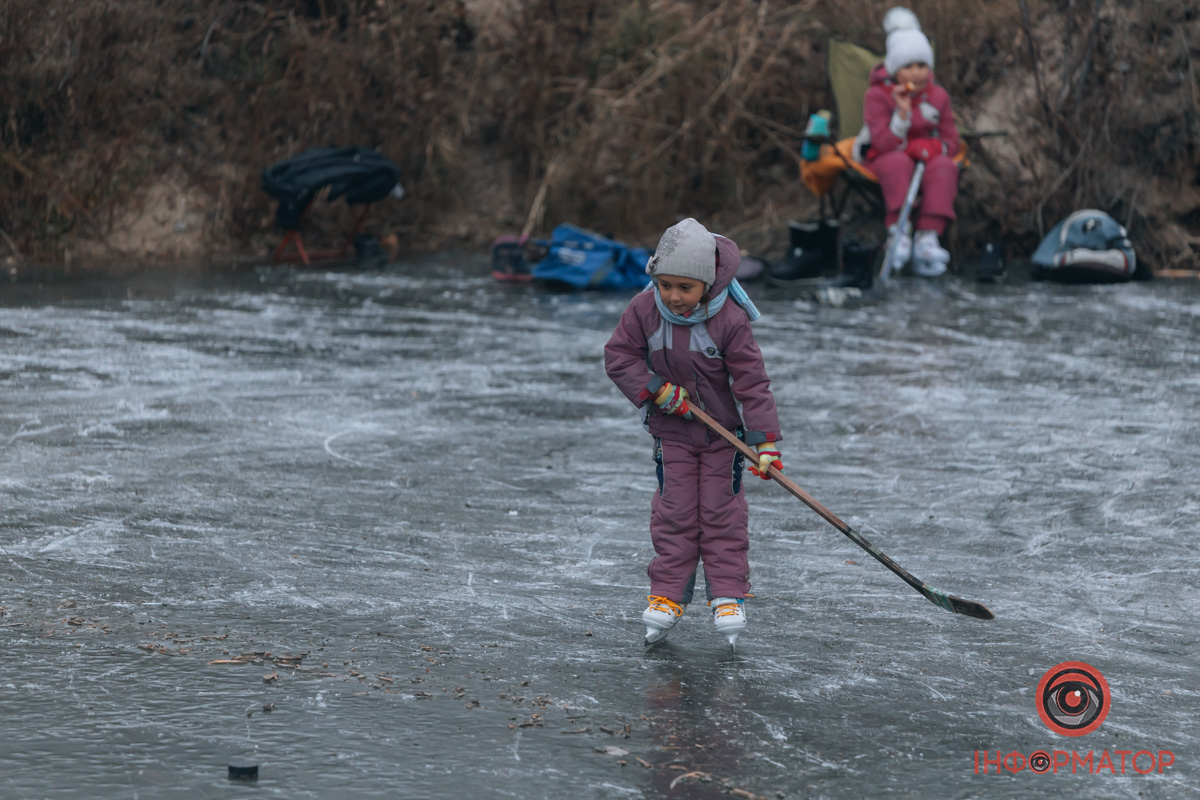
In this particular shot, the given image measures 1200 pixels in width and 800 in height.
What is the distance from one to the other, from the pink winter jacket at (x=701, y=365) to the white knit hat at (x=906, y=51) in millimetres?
8624

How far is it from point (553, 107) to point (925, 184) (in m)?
5.36

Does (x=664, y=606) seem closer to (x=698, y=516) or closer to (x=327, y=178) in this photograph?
(x=698, y=516)

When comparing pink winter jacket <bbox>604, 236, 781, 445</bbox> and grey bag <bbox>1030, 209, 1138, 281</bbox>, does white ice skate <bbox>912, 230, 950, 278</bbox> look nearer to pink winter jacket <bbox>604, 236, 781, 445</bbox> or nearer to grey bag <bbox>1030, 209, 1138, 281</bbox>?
grey bag <bbox>1030, 209, 1138, 281</bbox>

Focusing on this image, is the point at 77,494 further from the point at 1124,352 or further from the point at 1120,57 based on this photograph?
the point at 1120,57

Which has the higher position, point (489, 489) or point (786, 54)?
point (786, 54)

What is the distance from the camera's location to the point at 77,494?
227 inches

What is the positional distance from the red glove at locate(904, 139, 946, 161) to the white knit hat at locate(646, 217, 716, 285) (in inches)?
340

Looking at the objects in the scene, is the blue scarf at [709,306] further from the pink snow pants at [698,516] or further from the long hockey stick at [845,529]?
the pink snow pants at [698,516]

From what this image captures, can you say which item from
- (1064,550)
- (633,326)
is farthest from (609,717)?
(1064,550)

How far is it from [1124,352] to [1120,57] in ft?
19.4

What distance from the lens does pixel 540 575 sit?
495cm

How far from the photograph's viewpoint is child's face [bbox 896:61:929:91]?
12.4 m

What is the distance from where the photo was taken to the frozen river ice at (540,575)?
11.5ft

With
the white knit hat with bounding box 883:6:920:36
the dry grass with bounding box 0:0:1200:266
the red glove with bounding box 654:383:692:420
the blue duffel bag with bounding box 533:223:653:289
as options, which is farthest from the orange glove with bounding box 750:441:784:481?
the dry grass with bounding box 0:0:1200:266
